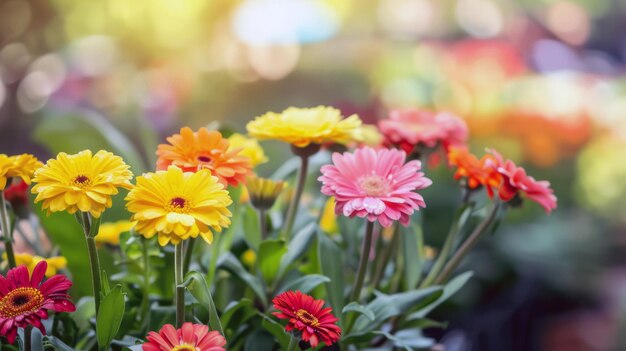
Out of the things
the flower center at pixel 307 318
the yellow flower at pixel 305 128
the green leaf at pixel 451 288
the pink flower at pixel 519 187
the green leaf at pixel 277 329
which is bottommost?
the green leaf at pixel 451 288

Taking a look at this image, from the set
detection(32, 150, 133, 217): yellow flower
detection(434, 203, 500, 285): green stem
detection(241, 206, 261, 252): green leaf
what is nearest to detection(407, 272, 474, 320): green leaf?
detection(434, 203, 500, 285): green stem

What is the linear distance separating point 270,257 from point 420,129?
0.41 feet

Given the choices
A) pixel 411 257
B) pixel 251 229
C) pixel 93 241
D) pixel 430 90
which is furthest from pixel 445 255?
pixel 430 90

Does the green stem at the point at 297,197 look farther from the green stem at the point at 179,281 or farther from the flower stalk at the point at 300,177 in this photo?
the green stem at the point at 179,281

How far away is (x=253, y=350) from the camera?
387mm

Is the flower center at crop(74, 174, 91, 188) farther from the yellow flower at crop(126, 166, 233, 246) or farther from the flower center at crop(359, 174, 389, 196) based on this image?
the flower center at crop(359, 174, 389, 196)

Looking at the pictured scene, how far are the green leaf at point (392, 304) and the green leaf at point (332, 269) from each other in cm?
2

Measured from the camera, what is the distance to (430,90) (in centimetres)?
123

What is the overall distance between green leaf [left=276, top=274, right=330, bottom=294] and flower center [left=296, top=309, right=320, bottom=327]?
59 millimetres

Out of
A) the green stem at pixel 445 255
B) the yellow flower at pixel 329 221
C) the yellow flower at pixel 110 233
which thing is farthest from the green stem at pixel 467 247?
the yellow flower at pixel 110 233

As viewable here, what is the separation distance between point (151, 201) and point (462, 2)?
2154 mm

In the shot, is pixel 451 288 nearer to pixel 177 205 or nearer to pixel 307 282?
pixel 307 282

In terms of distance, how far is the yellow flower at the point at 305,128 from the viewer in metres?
0.38

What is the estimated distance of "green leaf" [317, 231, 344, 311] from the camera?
1.31 ft
